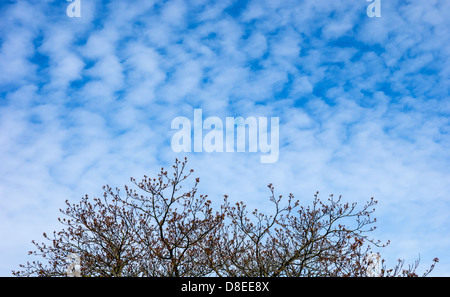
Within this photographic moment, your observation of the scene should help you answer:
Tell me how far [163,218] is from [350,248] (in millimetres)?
6158

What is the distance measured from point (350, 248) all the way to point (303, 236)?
5.08 feet

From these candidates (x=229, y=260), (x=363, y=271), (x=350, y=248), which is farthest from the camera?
(x=229, y=260)

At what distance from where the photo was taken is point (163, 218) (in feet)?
43.5
